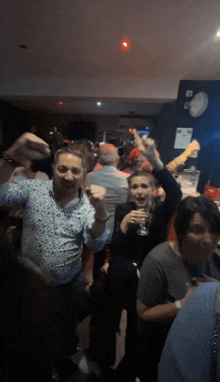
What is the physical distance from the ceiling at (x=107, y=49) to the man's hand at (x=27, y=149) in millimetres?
1760

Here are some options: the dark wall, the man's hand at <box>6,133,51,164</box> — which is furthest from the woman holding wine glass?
the dark wall

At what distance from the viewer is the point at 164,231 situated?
3.70 feet

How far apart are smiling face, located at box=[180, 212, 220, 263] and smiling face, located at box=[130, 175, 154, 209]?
0.42 m

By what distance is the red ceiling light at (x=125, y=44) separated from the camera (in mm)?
2400

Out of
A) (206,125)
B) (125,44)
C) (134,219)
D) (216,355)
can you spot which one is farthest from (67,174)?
(206,125)

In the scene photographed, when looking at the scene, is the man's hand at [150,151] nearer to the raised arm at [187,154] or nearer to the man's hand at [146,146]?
the man's hand at [146,146]

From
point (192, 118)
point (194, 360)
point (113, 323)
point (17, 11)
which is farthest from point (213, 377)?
point (192, 118)

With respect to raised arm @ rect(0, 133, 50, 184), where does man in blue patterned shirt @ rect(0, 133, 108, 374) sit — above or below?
below

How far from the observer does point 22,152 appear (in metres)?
0.93

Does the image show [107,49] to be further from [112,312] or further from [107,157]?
[112,312]

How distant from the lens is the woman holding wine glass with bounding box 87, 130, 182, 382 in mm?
1033

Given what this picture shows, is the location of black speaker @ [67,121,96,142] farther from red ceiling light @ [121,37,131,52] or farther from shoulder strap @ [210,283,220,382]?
shoulder strap @ [210,283,220,382]

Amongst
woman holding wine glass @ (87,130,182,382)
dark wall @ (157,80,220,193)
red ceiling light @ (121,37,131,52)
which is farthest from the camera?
dark wall @ (157,80,220,193)

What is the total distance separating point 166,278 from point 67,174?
0.72 meters
